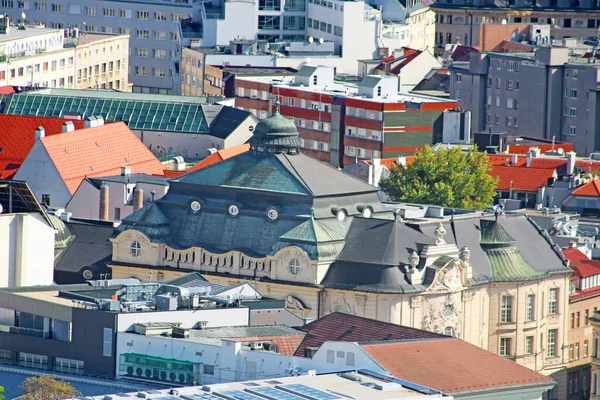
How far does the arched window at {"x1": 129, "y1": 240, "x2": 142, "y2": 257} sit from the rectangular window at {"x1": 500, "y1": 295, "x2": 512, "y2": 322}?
22.4m

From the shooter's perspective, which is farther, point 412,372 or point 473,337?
point 473,337

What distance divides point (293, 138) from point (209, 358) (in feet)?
142

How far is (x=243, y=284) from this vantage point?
18200 cm

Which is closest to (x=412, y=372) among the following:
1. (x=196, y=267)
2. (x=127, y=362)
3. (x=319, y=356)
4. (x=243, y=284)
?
(x=319, y=356)

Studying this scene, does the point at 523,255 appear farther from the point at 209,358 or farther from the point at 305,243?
the point at 209,358

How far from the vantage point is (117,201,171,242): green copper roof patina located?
195m

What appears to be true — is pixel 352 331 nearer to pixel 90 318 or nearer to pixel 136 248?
pixel 90 318

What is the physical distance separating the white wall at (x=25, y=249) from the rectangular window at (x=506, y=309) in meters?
28.0

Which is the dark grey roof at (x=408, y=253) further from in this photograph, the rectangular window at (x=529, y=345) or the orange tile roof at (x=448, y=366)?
the orange tile roof at (x=448, y=366)

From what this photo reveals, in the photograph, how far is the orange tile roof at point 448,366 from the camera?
15375 cm

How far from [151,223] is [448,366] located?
4258cm

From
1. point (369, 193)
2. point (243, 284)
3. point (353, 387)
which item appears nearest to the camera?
point (353, 387)

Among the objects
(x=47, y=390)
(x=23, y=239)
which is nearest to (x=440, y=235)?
(x=23, y=239)

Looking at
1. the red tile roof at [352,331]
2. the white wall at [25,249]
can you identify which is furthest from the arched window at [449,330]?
the white wall at [25,249]
